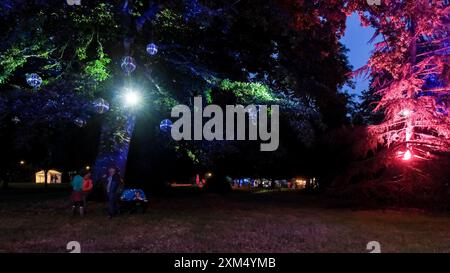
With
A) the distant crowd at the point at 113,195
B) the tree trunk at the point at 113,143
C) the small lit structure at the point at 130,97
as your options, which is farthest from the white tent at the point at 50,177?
the distant crowd at the point at 113,195

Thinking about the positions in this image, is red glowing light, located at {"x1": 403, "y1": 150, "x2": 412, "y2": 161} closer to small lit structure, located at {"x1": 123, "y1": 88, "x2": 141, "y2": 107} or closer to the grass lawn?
the grass lawn

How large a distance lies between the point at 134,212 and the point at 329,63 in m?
16.7

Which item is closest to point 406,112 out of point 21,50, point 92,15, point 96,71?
point 96,71

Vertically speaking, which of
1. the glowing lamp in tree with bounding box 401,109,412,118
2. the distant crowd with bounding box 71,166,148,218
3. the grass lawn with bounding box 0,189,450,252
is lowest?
the grass lawn with bounding box 0,189,450,252

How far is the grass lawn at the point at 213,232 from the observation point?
34.4ft

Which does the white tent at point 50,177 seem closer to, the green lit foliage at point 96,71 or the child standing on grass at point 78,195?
the green lit foliage at point 96,71

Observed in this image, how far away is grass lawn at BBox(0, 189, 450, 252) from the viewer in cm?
1050

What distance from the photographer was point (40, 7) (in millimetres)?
18062

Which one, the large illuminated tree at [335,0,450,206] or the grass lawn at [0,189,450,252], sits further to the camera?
the large illuminated tree at [335,0,450,206]

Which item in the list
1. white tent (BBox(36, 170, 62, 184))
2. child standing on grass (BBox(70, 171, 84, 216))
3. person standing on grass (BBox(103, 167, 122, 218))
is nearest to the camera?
person standing on grass (BBox(103, 167, 122, 218))

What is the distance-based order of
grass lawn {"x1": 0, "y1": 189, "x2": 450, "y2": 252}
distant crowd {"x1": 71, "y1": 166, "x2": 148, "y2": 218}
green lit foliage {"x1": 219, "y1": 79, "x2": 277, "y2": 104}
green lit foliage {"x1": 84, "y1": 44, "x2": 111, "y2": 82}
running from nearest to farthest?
grass lawn {"x1": 0, "y1": 189, "x2": 450, "y2": 252} < distant crowd {"x1": 71, "y1": 166, "x2": 148, "y2": 218} < green lit foliage {"x1": 84, "y1": 44, "x2": 111, "y2": 82} < green lit foliage {"x1": 219, "y1": 79, "x2": 277, "y2": 104}

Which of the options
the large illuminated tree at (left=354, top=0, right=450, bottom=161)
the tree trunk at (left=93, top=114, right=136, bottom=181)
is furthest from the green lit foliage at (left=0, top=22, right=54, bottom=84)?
the large illuminated tree at (left=354, top=0, right=450, bottom=161)
